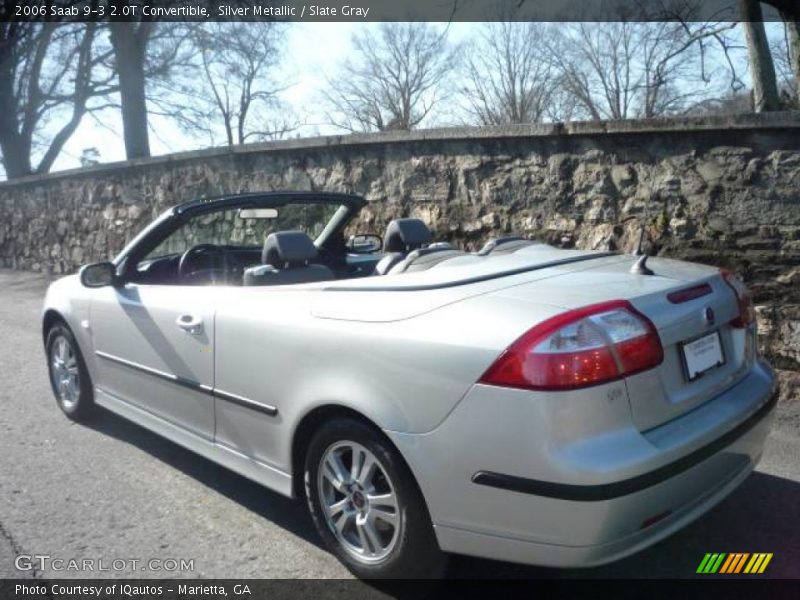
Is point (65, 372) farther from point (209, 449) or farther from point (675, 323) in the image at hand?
point (675, 323)

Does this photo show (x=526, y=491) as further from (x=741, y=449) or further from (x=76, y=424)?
(x=76, y=424)

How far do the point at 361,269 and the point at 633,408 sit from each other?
2487 millimetres

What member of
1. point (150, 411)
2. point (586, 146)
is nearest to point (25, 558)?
point (150, 411)

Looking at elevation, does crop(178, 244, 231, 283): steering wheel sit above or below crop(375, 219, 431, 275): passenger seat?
below

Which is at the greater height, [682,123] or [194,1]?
[194,1]

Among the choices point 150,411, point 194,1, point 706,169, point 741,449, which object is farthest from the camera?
point 194,1

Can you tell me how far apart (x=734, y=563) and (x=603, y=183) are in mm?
3650

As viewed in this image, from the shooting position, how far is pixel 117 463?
4.01 metres

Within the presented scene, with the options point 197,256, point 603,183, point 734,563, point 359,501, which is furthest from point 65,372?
point 603,183

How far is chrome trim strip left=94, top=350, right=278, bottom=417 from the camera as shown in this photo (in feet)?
9.91

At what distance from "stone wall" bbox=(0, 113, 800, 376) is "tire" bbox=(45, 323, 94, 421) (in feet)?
11.8

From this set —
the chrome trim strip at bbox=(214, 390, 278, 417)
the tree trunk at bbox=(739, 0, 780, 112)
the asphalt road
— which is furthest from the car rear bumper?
the tree trunk at bbox=(739, 0, 780, 112)

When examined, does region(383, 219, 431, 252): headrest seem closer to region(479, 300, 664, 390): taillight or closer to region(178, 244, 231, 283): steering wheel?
region(178, 244, 231, 283): steering wheel

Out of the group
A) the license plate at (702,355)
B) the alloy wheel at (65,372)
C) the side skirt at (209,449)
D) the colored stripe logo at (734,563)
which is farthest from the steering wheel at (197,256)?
the colored stripe logo at (734,563)
